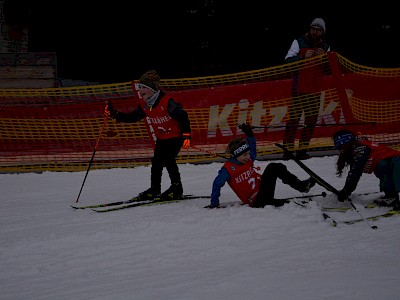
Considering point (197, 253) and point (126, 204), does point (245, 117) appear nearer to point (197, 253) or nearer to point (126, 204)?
point (126, 204)

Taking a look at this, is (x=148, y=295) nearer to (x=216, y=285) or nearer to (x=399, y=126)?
(x=216, y=285)

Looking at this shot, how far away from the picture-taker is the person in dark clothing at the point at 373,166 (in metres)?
5.52

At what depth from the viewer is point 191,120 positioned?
1023cm

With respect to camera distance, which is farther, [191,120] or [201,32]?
[201,32]

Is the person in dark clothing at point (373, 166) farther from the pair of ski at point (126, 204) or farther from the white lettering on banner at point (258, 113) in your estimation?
the white lettering on banner at point (258, 113)

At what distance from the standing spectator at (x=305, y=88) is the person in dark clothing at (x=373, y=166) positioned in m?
3.66

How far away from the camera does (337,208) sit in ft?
18.4

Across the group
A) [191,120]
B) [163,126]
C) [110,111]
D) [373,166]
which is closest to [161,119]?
[163,126]

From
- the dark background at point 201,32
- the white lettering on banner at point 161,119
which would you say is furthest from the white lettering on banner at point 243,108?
the dark background at point 201,32

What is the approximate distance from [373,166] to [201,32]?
1253cm

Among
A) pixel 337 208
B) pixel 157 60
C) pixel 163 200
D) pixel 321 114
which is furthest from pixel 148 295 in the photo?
pixel 157 60

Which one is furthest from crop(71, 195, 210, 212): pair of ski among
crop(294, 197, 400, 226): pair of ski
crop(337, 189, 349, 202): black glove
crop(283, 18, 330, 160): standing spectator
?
crop(283, 18, 330, 160): standing spectator

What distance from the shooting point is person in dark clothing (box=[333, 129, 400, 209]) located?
5523mm

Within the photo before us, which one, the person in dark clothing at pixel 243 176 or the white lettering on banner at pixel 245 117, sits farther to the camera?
the white lettering on banner at pixel 245 117
